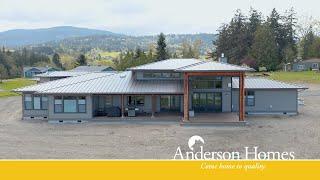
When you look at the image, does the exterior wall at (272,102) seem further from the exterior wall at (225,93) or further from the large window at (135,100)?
the large window at (135,100)

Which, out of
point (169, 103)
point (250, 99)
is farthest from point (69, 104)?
point (250, 99)

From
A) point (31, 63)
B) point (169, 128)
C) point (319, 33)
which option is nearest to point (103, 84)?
point (169, 128)

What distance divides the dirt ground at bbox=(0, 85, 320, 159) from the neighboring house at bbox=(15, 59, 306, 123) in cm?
162

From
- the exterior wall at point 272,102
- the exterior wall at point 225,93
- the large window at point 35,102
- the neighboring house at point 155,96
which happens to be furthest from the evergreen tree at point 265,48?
the large window at point 35,102

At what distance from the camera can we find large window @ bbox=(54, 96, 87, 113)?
107 ft

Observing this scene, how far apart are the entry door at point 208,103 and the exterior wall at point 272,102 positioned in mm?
1214

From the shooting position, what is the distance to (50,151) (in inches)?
863

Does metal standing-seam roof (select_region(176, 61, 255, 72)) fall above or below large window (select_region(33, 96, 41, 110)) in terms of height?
above

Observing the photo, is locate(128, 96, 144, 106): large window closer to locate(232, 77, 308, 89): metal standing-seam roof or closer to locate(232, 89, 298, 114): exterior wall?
locate(232, 89, 298, 114): exterior wall

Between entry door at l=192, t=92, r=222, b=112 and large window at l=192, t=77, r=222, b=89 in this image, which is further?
entry door at l=192, t=92, r=222, b=112

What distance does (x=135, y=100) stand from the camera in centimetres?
3450

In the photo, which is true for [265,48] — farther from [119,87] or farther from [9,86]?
[119,87]

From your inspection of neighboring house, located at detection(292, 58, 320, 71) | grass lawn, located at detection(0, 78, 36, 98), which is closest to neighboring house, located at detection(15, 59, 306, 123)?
grass lawn, located at detection(0, 78, 36, 98)

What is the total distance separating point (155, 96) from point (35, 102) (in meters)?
9.17
